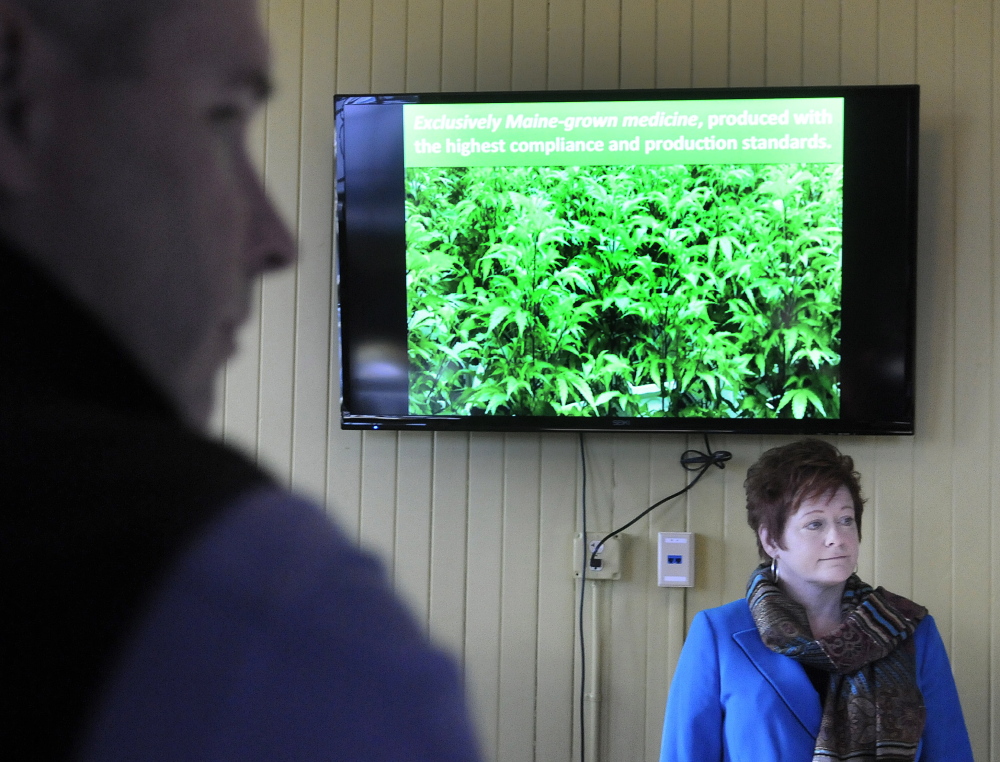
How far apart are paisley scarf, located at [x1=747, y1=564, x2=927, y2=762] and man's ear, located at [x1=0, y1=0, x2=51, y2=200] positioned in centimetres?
188

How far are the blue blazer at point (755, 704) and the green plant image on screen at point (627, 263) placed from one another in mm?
543

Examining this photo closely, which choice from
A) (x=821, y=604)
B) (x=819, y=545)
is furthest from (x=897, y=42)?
(x=821, y=604)

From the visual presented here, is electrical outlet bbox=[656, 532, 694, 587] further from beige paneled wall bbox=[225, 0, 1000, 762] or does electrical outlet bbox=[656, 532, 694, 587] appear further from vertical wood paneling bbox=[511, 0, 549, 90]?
vertical wood paneling bbox=[511, 0, 549, 90]

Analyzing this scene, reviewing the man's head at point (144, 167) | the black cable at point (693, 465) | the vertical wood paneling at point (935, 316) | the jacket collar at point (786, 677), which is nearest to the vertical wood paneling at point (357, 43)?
the black cable at point (693, 465)

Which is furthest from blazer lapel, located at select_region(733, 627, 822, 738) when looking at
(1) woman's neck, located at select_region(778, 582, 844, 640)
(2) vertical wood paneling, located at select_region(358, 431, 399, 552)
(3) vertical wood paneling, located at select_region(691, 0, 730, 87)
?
(3) vertical wood paneling, located at select_region(691, 0, 730, 87)

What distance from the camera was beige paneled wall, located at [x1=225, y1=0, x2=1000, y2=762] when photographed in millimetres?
2166

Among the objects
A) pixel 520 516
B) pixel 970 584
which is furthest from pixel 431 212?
pixel 970 584

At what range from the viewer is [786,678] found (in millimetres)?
1839

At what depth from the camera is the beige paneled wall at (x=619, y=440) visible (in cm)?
217

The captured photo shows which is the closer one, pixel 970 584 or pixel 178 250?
pixel 178 250

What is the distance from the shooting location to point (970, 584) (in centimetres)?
215

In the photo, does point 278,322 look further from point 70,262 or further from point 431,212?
point 70,262

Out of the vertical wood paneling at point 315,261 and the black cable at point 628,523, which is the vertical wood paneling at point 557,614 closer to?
the black cable at point 628,523

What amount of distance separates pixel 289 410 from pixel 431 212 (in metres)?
0.63
